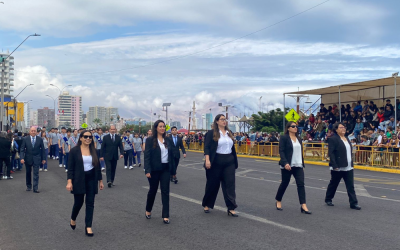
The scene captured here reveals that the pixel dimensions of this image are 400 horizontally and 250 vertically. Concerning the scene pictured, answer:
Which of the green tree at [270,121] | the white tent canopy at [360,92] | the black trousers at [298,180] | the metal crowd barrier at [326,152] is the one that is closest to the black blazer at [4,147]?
the black trousers at [298,180]

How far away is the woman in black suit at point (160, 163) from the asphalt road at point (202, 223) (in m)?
0.50

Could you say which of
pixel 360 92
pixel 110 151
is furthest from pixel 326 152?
pixel 110 151

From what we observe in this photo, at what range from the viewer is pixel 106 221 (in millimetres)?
7762

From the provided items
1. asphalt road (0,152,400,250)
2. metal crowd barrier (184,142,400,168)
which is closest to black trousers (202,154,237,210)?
asphalt road (0,152,400,250)

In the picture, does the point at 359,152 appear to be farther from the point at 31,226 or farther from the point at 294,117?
the point at 31,226

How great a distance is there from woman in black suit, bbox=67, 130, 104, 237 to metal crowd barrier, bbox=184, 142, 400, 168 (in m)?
15.8

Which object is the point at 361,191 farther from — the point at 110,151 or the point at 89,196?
the point at 89,196

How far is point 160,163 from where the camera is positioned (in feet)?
24.5

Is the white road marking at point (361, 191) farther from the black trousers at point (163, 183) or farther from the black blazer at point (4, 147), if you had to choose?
the black blazer at point (4, 147)

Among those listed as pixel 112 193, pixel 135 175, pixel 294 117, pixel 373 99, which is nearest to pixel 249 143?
pixel 294 117

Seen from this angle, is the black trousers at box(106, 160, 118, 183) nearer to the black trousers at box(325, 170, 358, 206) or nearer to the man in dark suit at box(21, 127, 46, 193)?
the man in dark suit at box(21, 127, 46, 193)

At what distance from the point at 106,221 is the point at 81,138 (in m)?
1.80

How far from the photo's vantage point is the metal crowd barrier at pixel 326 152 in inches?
759

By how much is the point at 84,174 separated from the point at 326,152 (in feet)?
63.4
